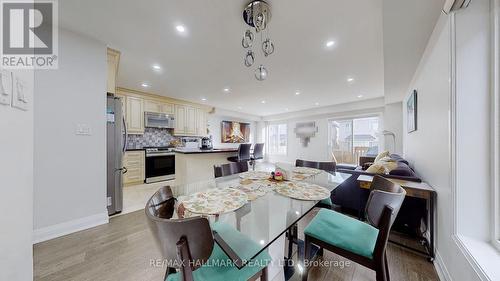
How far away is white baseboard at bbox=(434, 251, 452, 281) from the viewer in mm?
1274

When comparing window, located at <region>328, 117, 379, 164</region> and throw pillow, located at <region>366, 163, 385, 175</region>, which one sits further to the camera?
window, located at <region>328, 117, 379, 164</region>

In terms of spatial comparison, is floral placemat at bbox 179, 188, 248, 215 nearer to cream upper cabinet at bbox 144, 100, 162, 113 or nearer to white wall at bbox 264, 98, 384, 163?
cream upper cabinet at bbox 144, 100, 162, 113

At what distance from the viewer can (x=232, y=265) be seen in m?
0.87

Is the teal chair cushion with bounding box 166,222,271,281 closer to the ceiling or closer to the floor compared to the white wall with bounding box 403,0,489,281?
closer to the floor

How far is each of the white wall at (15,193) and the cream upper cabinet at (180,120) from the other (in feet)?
15.3

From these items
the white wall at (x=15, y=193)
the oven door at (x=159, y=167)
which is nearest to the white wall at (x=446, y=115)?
the white wall at (x=15, y=193)

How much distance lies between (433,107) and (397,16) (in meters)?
0.96

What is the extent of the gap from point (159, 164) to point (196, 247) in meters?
4.56

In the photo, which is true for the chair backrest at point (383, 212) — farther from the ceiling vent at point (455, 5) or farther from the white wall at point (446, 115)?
the ceiling vent at point (455, 5)

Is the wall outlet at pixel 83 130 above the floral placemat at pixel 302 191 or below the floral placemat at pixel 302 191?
above

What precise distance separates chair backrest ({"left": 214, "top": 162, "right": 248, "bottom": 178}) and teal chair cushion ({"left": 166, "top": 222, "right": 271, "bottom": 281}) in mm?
1032

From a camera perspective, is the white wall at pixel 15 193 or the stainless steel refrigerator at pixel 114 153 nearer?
the white wall at pixel 15 193

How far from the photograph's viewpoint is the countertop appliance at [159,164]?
14.4 ft

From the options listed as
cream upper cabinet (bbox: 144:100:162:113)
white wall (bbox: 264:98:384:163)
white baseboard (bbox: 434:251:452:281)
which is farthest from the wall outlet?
white wall (bbox: 264:98:384:163)
